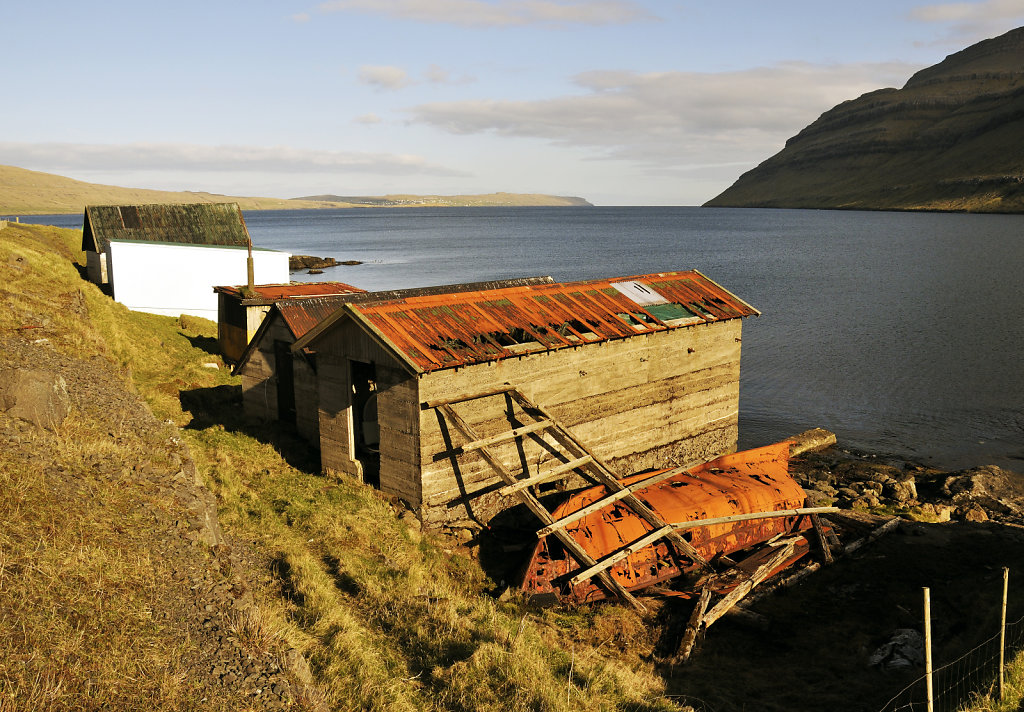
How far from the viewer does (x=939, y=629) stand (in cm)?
1380

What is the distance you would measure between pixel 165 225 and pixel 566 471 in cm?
3885

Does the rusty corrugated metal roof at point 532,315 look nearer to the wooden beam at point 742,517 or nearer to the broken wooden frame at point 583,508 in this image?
the broken wooden frame at point 583,508

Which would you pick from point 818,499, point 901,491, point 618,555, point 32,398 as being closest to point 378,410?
point 618,555

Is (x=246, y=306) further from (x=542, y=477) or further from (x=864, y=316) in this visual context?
(x=864, y=316)

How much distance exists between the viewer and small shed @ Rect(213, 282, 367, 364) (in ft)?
96.8

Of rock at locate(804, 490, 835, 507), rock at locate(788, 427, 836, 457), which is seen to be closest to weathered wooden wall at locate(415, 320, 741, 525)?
rock at locate(804, 490, 835, 507)

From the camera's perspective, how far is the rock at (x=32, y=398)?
41.1ft

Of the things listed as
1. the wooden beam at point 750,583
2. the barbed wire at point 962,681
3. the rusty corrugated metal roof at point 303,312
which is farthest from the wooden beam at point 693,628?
the rusty corrugated metal roof at point 303,312

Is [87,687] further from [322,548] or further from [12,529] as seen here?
[322,548]

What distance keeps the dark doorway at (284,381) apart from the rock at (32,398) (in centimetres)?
911

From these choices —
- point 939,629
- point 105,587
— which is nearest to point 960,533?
point 939,629

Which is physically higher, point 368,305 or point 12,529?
point 368,305

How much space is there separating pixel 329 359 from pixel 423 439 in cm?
369

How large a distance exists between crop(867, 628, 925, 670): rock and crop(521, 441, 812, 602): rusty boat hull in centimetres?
310
